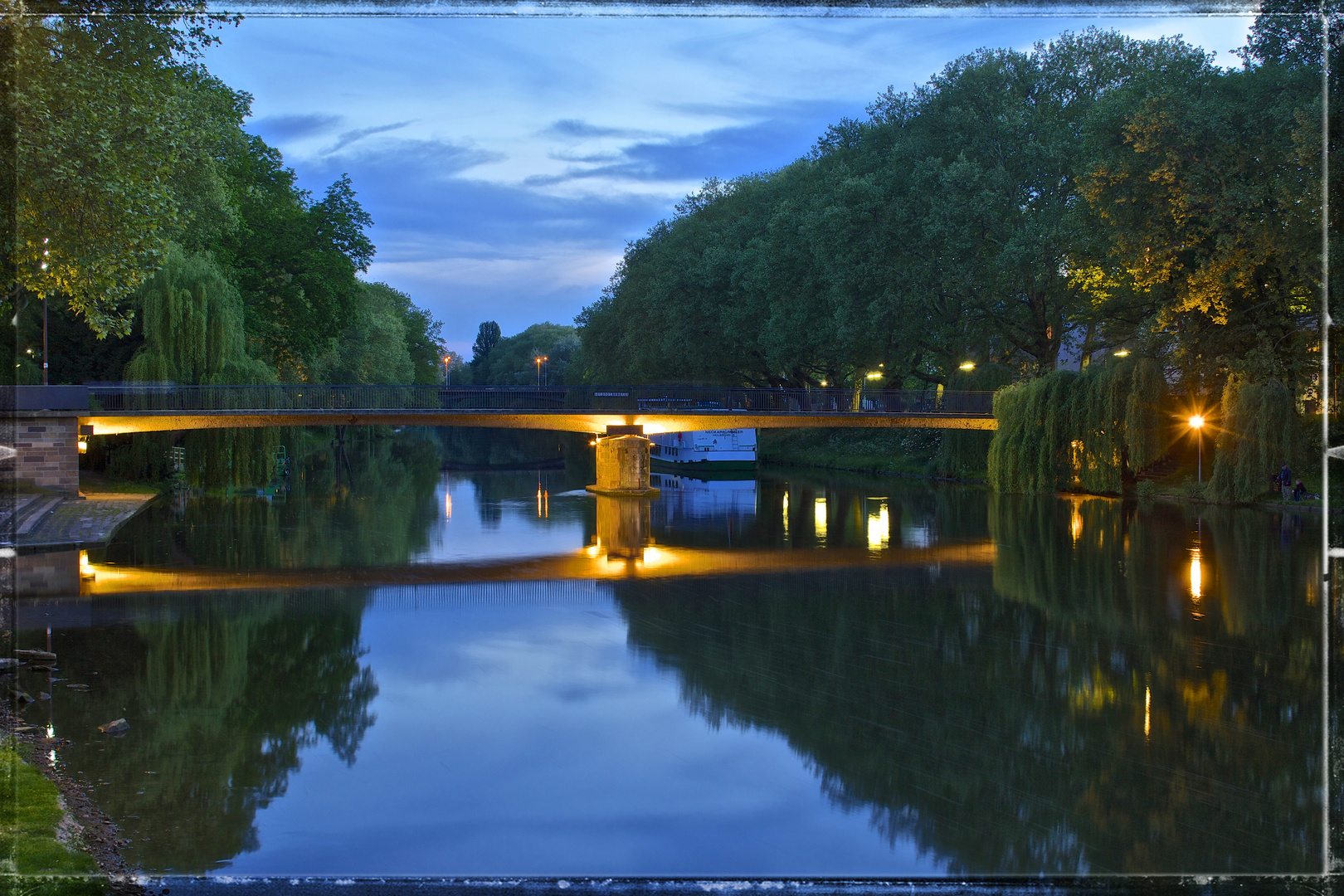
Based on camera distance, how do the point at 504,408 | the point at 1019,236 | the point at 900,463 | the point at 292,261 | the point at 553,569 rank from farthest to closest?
the point at 900,463 → the point at 292,261 → the point at 1019,236 → the point at 504,408 → the point at 553,569

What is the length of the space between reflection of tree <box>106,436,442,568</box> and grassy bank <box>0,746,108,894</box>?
17572 millimetres

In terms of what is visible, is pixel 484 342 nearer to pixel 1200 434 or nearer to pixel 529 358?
pixel 529 358

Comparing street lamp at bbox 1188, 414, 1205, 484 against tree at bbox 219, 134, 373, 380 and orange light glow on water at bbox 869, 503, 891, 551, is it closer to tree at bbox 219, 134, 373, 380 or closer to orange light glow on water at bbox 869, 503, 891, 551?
orange light glow on water at bbox 869, 503, 891, 551

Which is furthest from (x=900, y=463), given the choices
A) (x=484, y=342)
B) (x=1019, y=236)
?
(x=484, y=342)

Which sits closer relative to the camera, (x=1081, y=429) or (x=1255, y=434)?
(x=1255, y=434)

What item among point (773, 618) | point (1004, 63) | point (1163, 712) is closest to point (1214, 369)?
point (1004, 63)

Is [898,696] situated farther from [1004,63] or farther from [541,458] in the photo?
[541,458]

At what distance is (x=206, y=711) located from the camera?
536 inches

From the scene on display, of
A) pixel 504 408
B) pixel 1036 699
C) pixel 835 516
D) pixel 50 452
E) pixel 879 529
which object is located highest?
pixel 504 408

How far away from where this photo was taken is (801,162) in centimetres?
6419

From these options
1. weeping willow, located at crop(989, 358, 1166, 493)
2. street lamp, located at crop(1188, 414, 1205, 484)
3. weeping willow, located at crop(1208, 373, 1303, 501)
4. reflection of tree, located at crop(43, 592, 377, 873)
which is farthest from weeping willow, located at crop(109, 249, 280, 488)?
weeping willow, located at crop(1208, 373, 1303, 501)

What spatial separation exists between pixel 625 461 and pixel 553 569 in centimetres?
1955

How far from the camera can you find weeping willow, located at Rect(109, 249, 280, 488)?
37.6 metres

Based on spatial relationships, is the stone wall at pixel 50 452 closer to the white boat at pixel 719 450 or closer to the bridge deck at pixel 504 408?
the bridge deck at pixel 504 408
